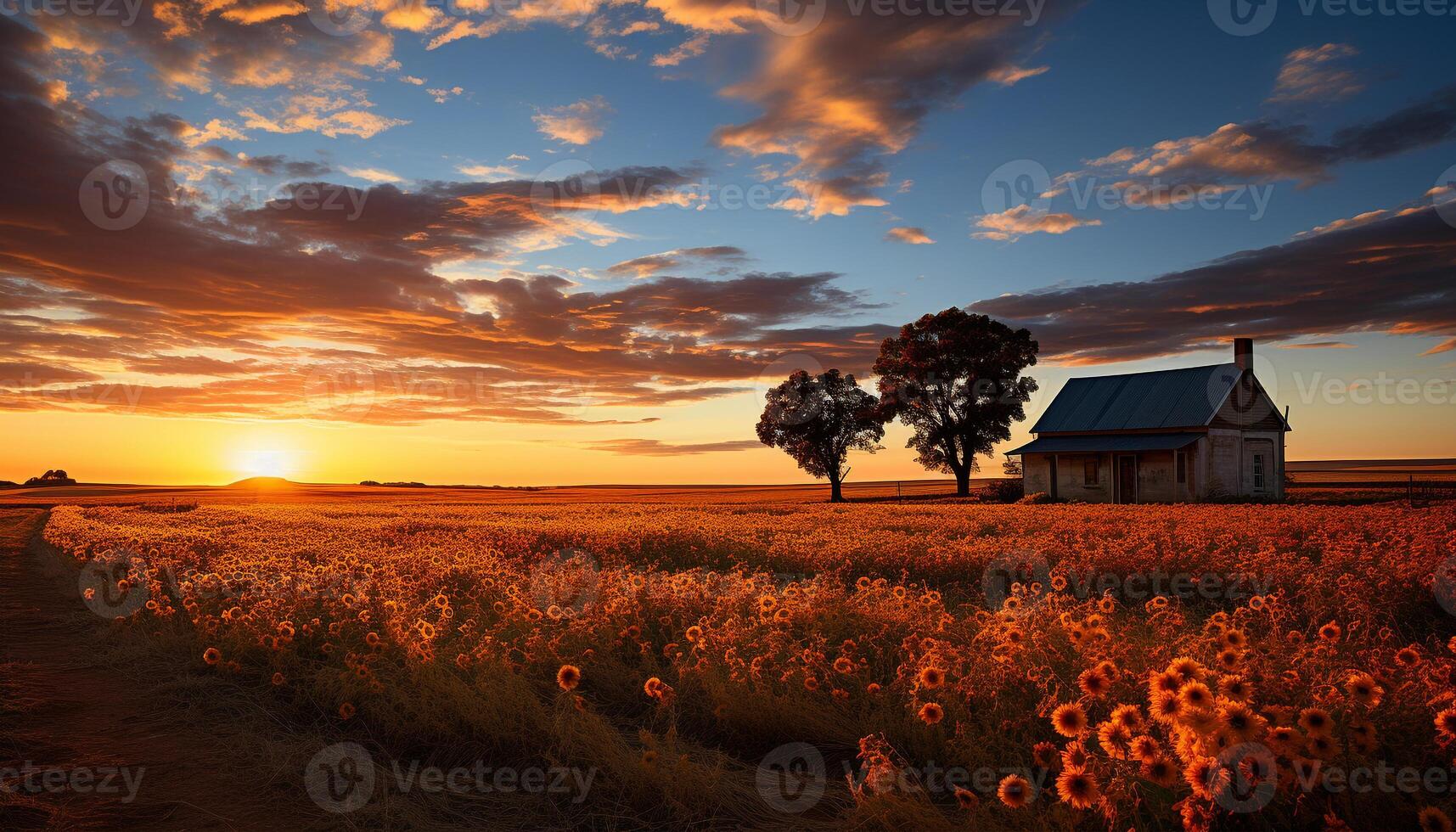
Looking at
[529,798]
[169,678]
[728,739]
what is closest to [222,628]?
[169,678]

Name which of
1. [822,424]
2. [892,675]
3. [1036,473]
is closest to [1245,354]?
[1036,473]

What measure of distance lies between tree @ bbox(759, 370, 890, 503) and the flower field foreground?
41.4m

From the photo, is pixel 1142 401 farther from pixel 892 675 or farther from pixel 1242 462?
pixel 892 675

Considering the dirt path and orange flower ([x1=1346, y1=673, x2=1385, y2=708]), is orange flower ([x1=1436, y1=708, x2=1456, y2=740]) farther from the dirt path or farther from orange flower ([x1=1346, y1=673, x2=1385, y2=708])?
the dirt path

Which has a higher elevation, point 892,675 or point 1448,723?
point 1448,723

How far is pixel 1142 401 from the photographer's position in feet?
128

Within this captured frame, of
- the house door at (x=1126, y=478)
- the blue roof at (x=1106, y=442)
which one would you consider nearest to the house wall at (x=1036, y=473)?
the blue roof at (x=1106, y=442)

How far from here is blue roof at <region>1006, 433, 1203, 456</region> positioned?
115ft

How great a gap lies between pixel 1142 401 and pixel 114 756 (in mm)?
42839

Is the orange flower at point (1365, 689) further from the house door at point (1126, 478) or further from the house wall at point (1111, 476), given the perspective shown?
the house door at point (1126, 478)

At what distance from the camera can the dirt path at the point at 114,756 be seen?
440 centimetres

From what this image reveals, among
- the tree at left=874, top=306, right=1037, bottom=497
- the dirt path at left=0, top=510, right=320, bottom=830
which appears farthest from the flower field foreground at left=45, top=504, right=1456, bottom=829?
the tree at left=874, top=306, right=1037, bottom=497

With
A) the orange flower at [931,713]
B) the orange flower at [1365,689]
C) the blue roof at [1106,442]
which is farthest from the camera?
the blue roof at [1106,442]

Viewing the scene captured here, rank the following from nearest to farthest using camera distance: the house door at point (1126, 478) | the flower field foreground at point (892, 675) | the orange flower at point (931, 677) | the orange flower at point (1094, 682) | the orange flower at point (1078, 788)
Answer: the orange flower at point (1078, 788) < the flower field foreground at point (892, 675) < the orange flower at point (1094, 682) < the orange flower at point (931, 677) < the house door at point (1126, 478)
